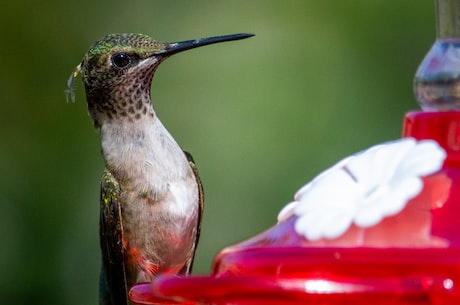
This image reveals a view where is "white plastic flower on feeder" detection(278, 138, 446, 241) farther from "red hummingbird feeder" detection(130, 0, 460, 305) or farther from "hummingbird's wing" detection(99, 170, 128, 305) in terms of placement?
"hummingbird's wing" detection(99, 170, 128, 305)

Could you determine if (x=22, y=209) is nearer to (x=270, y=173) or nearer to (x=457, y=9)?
(x=270, y=173)

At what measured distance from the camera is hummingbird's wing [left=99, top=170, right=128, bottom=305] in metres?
4.99

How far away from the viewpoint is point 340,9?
755cm

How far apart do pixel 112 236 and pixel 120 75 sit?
723 mm

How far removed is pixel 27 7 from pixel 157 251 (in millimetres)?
3353

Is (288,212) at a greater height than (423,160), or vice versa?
(423,160)

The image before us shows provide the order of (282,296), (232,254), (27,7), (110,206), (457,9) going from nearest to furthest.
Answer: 1. (282,296)
2. (232,254)
3. (457,9)
4. (110,206)
5. (27,7)

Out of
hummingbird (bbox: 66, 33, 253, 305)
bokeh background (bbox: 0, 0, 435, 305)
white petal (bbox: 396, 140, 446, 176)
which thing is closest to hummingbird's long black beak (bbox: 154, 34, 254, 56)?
hummingbird (bbox: 66, 33, 253, 305)

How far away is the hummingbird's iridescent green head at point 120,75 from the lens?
16.3ft

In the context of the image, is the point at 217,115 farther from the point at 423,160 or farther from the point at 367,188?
the point at 423,160

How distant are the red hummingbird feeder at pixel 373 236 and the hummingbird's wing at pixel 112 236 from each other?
2.18m

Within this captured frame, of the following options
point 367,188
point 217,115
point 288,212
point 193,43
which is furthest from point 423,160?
point 217,115

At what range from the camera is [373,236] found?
237 cm

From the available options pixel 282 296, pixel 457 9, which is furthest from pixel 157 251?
pixel 282 296
